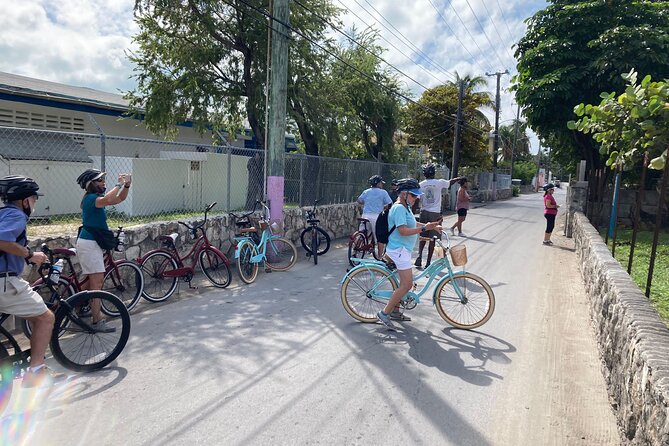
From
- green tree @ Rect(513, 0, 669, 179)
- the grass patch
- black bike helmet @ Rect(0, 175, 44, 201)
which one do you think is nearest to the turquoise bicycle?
the grass patch

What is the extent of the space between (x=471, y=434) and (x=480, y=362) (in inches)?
54.2

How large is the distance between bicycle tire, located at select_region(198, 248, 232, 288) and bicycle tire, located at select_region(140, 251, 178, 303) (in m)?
0.61

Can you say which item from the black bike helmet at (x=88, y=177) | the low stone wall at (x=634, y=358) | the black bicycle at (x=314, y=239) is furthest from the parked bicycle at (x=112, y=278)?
the low stone wall at (x=634, y=358)

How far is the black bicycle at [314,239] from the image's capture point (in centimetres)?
952

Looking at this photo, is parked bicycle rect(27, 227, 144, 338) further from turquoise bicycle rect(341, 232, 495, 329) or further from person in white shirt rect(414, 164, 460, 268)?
person in white shirt rect(414, 164, 460, 268)

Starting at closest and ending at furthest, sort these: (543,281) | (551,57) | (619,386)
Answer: (619,386)
(543,281)
(551,57)

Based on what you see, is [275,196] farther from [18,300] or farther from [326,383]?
[18,300]

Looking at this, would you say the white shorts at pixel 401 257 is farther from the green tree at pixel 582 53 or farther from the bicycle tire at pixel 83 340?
the green tree at pixel 582 53

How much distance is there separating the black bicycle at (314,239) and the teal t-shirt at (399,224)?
13.9ft

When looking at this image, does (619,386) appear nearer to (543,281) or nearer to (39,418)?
(39,418)

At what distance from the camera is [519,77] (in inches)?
645

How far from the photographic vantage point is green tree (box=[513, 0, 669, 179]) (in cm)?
1333

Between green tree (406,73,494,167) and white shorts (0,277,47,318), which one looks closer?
white shorts (0,277,47,318)

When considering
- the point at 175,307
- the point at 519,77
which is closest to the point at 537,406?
the point at 175,307
